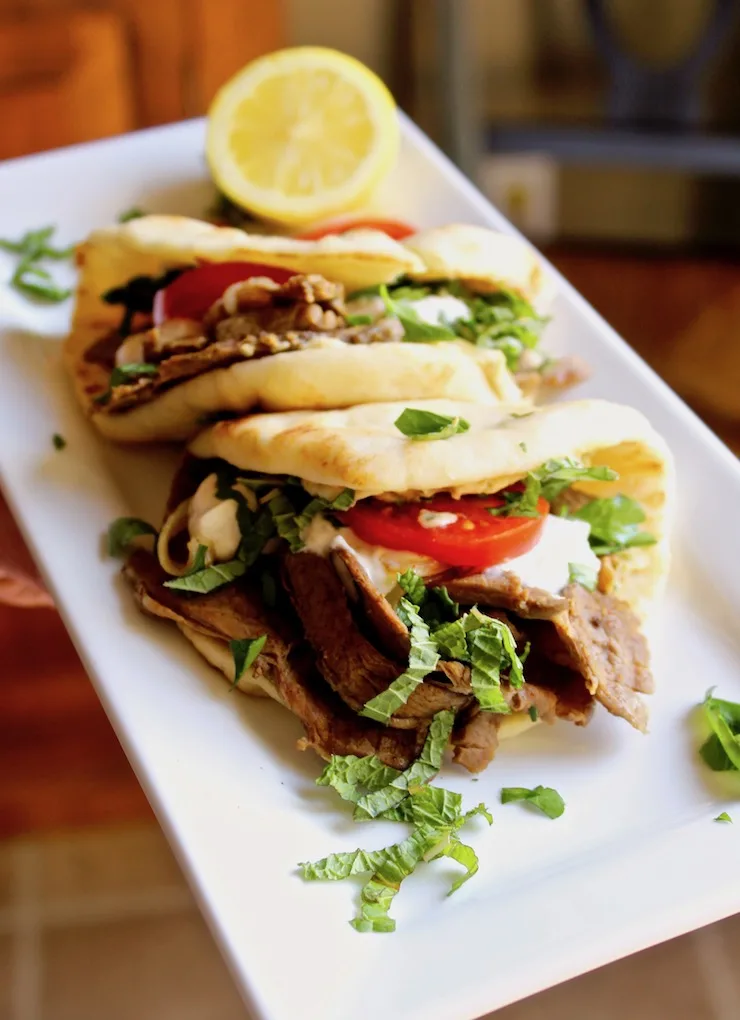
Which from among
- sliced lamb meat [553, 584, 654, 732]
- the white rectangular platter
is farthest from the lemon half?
sliced lamb meat [553, 584, 654, 732]

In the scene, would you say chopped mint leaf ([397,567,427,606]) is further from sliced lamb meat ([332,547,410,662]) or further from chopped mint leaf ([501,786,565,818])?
chopped mint leaf ([501,786,565,818])

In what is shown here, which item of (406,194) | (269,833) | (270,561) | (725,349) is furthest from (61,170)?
(725,349)

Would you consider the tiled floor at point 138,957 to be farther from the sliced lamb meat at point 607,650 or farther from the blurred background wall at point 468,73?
the blurred background wall at point 468,73

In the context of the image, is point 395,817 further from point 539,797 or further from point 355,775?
point 539,797

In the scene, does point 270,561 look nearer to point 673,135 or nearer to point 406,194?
point 406,194

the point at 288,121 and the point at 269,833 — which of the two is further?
the point at 288,121

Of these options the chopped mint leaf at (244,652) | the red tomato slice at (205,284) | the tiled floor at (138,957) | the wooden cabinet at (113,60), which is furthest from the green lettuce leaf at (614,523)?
the wooden cabinet at (113,60)
